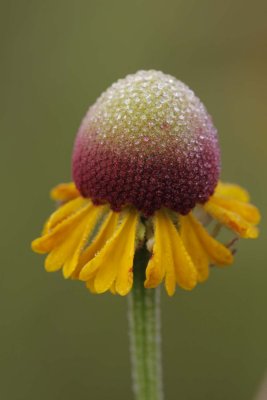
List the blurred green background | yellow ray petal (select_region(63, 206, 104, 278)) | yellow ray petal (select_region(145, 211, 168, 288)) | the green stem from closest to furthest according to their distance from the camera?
1. yellow ray petal (select_region(145, 211, 168, 288))
2. yellow ray petal (select_region(63, 206, 104, 278))
3. the green stem
4. the blurred green background

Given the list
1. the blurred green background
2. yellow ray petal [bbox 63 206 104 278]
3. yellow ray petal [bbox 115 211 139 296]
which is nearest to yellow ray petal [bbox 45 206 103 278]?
yellow ray petal [bbox 63 206 104 278]

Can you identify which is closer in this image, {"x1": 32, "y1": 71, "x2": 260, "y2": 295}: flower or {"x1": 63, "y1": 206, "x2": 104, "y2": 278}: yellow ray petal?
{"x1": 32, "y1": 71, "x2": 260, "y2": 295}: flower

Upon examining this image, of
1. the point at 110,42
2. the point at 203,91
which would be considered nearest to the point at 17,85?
the point at 110,42

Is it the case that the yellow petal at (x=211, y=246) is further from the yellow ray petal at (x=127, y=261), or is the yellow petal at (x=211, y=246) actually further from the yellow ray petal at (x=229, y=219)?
the yellow ray petal at (x=127, y=261)

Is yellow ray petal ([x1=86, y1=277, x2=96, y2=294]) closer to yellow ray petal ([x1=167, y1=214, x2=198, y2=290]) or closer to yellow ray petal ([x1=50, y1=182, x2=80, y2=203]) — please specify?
yellow ray petal ([x1=167, y1=214, x2=198, y2=290])

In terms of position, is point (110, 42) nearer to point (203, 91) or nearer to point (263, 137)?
point (203, 91)

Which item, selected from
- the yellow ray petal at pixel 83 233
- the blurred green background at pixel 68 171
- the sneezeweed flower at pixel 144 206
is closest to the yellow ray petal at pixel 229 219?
the sneezeweed flower at pixel 144 206
